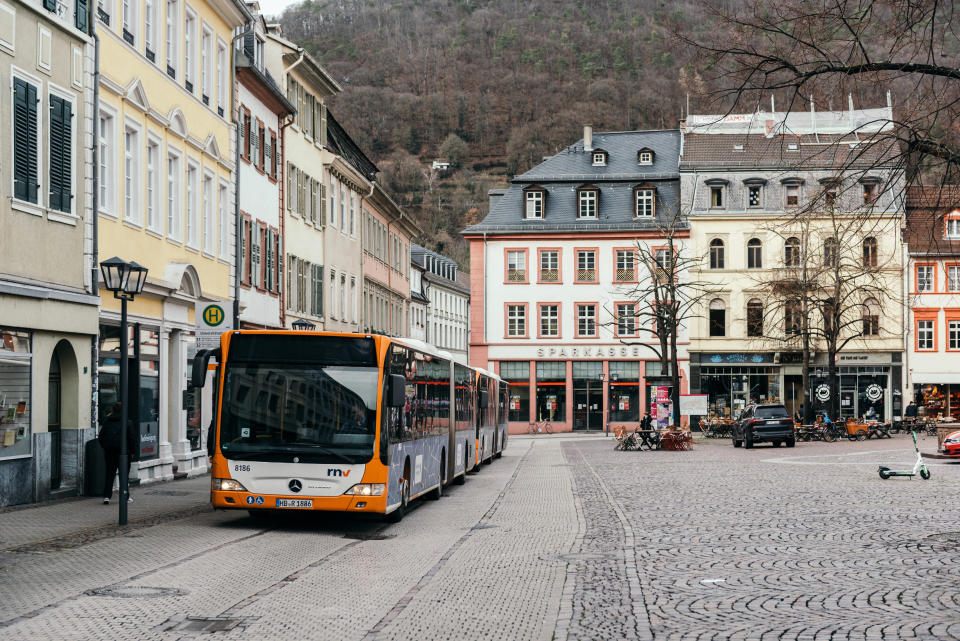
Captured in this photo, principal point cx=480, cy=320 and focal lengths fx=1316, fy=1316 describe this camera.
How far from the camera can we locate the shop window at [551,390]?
70312mm

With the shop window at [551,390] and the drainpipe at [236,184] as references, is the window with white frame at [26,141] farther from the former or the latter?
the shop window at [551,390]

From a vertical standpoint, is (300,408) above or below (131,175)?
below

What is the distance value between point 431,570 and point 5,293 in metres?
9.29

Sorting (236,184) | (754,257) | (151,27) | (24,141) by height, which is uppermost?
(151,27)

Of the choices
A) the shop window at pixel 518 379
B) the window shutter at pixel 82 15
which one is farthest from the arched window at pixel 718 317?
the window shutter at pixel 82 15

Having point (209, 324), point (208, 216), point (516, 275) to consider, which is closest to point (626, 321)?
point (516, 275)

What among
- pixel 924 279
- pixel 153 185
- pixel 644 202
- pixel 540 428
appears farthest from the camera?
pixel 644 202

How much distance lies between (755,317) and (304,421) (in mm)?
53472

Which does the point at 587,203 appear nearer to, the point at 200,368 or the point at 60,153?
the point at 60,153

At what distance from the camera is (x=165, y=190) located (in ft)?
88.5

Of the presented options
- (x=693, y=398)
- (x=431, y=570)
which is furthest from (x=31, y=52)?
(x=693, y=398)

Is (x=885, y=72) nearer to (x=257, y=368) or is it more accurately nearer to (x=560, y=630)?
(x=560, y=630)

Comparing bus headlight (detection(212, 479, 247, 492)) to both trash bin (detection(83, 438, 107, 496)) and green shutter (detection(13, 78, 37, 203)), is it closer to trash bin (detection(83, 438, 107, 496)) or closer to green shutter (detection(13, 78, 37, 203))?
trash bin (detection(83, 438, 107, 496))

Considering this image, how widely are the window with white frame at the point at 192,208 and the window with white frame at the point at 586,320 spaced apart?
42.7 metres
